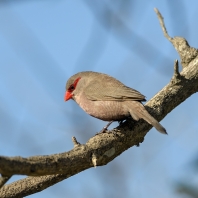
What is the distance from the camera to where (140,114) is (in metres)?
6.24

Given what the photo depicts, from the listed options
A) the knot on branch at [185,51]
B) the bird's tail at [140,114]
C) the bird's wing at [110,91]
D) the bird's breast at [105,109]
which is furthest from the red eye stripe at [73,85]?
the knot on branch at [185,51]

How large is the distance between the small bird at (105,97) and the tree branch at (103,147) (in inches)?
8.6

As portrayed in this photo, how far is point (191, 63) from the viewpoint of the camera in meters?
7.19

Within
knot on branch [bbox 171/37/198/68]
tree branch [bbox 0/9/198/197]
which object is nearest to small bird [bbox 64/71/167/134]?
tree branch [bbox 0/9/198/197]

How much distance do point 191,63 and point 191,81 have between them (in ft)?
1.40

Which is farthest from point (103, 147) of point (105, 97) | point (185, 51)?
point (185, 51)

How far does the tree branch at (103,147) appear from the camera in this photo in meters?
4.29

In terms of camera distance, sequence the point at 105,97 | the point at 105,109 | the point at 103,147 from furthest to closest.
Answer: the point at 105,97
the point at 105,109
the point at 103,147

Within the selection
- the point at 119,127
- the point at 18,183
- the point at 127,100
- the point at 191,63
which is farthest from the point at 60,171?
the point at 191,63

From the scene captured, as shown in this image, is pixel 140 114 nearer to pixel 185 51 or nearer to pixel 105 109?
pixel 105 109

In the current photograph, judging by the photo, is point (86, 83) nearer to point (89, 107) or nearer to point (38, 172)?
point (89, 107)

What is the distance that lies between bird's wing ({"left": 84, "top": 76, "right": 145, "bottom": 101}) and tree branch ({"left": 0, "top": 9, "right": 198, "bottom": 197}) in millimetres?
292

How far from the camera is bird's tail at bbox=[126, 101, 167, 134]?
19.3 feet

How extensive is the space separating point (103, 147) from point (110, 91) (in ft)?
5.86
